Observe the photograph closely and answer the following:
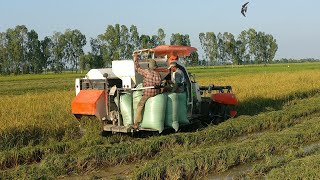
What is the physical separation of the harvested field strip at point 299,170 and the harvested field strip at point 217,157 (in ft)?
2.99

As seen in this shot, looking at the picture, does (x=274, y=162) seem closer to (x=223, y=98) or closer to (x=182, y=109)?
(x=182, y=109)

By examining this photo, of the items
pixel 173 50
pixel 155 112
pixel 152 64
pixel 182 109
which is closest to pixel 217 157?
pixel 155 112

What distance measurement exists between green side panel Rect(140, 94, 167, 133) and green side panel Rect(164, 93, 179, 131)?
6.3 inches

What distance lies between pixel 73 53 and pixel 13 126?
248 feet

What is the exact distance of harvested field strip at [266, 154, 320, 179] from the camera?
5.56m

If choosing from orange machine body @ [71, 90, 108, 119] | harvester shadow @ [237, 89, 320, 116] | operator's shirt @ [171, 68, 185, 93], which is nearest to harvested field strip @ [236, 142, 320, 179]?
operator's shirt @ [171, 68, 185, 93]

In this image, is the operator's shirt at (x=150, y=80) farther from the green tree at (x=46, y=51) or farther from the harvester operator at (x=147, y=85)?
the green tree at (x=46, y=51)

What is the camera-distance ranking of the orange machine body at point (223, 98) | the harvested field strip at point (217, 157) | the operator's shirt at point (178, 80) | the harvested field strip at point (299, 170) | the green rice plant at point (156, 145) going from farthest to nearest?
the orange machine body at point (223, 98) < the operator's shirt at point (178, 80) < the green rice plant at point (156, 145) < the harvested field strip at point (217, 157) < the harvested field strip at point (299, 170)

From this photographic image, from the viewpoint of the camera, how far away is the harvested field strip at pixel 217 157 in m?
6.05

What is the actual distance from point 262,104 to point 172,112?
7105 mm

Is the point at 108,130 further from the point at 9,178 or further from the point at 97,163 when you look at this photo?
the point at 9,178

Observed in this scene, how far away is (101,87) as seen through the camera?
990 centimetres

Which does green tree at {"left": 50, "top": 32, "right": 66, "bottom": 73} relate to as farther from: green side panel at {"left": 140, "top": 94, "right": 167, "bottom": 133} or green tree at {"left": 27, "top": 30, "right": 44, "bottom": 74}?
green side panel at {"left": 140, "top": 94, "right": 167, "bottom": 133}

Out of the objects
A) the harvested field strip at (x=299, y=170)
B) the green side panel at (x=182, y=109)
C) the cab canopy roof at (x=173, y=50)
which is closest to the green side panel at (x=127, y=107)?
the green side panel at (x=182, y=109)
